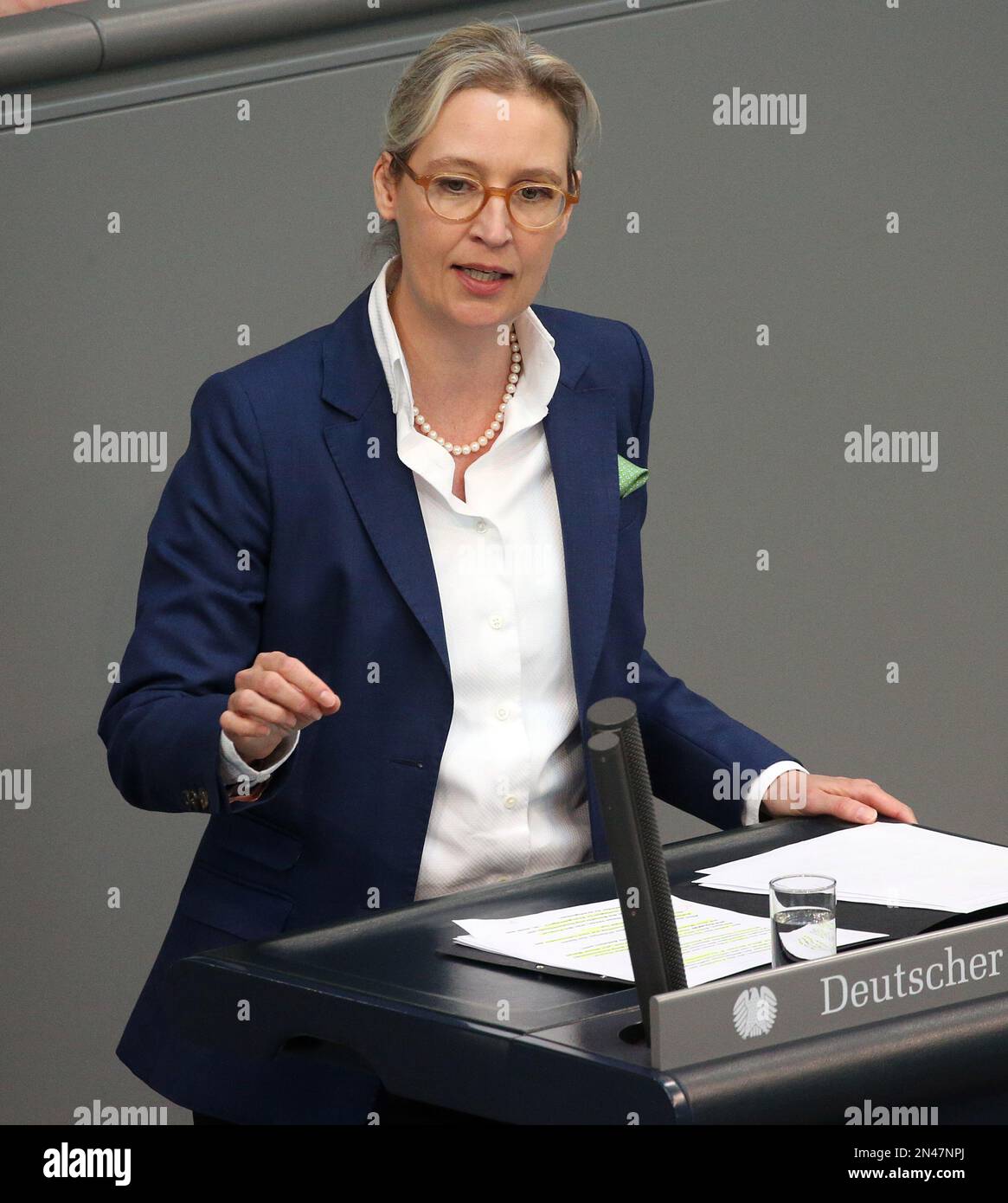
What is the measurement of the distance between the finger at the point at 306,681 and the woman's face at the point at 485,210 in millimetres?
603

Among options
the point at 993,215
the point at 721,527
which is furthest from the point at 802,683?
the point at 993,215

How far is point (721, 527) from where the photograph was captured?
3.44 m

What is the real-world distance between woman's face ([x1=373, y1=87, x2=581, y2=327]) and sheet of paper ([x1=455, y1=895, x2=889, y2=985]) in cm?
71

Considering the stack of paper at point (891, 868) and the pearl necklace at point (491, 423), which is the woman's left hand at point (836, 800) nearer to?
the stack of paper at point (891, 868)

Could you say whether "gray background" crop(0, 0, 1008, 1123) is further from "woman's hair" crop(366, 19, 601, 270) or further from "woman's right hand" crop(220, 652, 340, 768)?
"woman's right hand" crop(220, 652, 340, 768)

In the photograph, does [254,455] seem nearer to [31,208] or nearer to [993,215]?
[31,208]

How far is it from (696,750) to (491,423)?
0.45 metres

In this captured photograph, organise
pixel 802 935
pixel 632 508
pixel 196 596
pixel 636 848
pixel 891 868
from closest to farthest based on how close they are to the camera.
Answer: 1. pixel 636 848
2. pixel 802 935
3. pixel 891 868
4. pixel 196 596
5. pixel 632 508

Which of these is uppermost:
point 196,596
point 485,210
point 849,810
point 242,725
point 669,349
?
point 669,349

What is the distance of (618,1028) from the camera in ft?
4.27

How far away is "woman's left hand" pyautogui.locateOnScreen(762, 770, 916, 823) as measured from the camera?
1946 mm

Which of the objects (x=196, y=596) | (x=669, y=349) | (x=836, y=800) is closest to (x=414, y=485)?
(x=196, y=596)

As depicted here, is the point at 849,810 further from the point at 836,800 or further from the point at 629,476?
the point at 629,476

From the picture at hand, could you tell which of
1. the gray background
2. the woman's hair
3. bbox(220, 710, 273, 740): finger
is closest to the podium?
bbox(220, 710, 273, 740): finger
